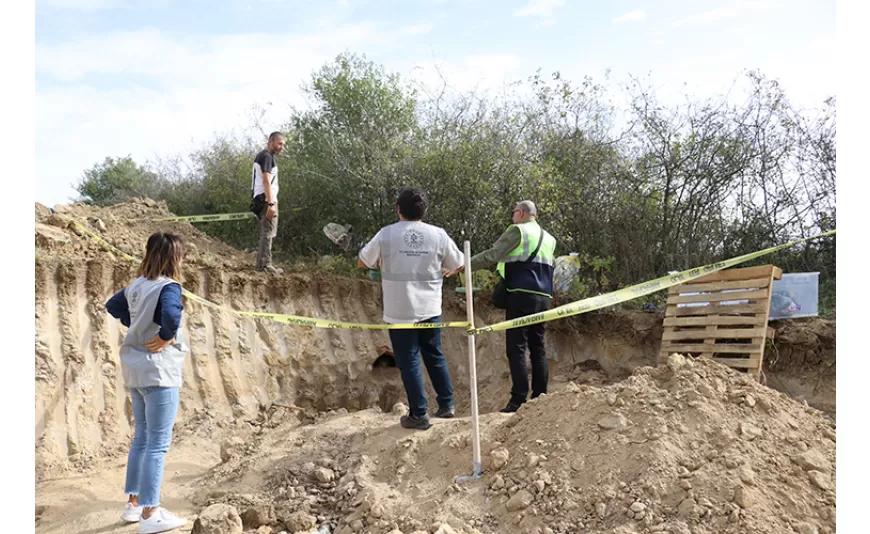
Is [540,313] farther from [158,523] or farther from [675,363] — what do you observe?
[158,523]

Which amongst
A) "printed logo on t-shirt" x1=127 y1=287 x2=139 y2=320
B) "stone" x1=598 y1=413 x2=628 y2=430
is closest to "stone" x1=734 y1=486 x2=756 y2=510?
"stone" x1=598 y1=413 x2=628 y2=430

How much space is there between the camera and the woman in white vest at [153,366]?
13.6ft

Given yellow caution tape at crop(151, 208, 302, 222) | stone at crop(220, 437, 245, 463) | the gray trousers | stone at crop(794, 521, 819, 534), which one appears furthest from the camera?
yellow caution tape at crop(151, 208, 302, 222)

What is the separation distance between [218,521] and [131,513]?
2.57 ft

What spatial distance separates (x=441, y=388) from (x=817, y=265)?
23.4ft

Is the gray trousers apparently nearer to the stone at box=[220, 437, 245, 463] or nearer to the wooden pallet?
the stone at box=[220, 437, 245, 463]

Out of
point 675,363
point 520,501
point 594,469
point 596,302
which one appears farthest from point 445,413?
point 675,363

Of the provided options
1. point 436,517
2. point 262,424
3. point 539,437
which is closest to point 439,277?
point 539,437

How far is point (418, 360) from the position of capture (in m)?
5.47

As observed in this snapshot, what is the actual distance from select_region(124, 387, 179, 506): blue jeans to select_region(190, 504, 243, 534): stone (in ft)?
1.16

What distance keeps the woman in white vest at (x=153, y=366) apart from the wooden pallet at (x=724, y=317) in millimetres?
5879

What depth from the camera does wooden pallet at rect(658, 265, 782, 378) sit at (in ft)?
23.9

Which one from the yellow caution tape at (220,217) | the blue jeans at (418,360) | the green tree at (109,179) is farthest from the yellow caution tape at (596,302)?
the green tree at (109,179)

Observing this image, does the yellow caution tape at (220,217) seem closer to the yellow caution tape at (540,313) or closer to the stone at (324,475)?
the yellow caution tape at (540,313)
